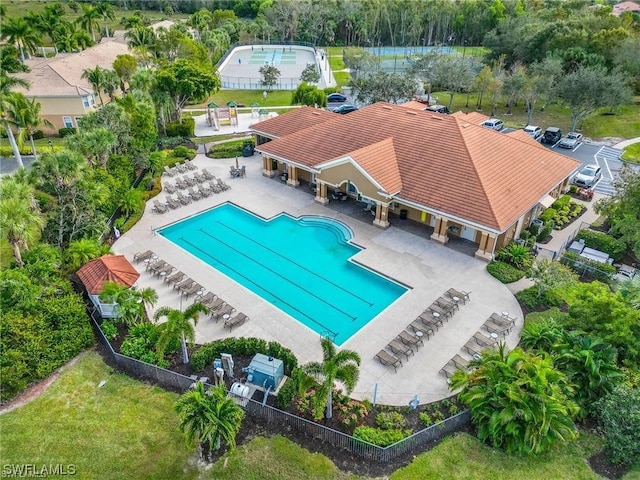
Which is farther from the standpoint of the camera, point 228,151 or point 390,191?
point 228,151

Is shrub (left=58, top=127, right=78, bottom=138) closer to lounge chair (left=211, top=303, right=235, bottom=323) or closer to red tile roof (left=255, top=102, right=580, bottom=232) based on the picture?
red tile roof (left=255, top=102, right=580, bottom=232)

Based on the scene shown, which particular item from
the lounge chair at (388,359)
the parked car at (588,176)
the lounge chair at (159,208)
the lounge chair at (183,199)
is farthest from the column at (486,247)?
the lounge chair at (159,208)

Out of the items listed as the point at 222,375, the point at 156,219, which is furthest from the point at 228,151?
the point at 222,375

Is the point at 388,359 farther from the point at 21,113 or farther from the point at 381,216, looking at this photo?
the point at 21,113

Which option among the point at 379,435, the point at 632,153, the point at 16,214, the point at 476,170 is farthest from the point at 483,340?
the point at 632,153

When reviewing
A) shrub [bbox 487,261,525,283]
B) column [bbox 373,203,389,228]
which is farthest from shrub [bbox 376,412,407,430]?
column [bbox 373,203,389,228]

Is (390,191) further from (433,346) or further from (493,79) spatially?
(493,79)

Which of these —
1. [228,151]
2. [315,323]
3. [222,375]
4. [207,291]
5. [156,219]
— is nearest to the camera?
[222,375]
